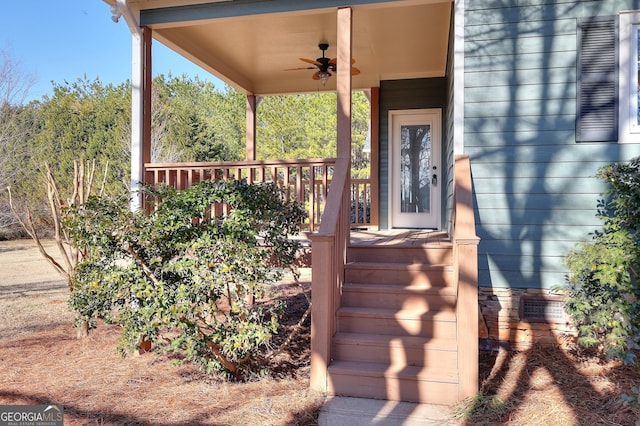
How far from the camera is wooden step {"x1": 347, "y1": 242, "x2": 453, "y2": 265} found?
4.45 metres

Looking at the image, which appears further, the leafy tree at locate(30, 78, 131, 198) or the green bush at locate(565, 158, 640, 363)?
the leafy tree at locate(30, 78, 131, 198)

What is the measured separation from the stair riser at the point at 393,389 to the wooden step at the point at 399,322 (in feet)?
1.52

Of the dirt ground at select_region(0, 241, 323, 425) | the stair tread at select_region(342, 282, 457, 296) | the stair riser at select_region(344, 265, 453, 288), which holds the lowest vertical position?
the dirt ground at select_region(0, 241, 323, 425)

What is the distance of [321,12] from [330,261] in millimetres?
2680

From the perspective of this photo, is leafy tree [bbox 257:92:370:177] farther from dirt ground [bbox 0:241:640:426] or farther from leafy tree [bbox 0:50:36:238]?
dirt ground [bbox 0:241:640:426]

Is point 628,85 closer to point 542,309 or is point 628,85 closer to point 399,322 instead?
point 542,309

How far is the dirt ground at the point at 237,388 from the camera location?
3.13 meters

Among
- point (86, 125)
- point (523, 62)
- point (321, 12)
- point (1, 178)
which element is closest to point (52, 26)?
point (86, 125)

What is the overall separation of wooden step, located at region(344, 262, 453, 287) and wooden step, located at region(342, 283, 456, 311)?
0.08m

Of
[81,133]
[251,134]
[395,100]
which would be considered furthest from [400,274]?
[81,133]

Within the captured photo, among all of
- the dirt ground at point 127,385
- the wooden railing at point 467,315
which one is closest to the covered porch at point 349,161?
the wooden railing at point 467,315

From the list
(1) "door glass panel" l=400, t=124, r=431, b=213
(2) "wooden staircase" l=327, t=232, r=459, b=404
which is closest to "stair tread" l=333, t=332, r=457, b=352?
(2) "wooden staircase" l=327, t=232, r=459, b=404

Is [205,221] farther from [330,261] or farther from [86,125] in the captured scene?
[86,125]

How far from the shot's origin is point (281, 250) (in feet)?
13.1
